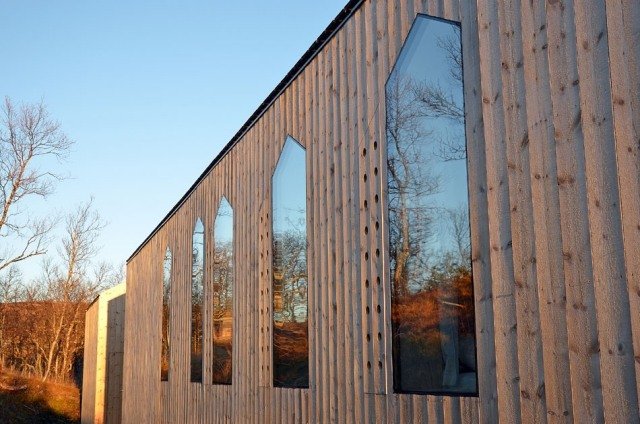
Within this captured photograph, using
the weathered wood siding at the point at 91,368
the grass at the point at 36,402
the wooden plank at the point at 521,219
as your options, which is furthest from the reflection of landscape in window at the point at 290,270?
the grass at the point at 36,402

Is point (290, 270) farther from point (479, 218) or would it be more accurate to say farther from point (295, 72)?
point (479, 218)

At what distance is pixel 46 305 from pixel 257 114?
94.4 ft

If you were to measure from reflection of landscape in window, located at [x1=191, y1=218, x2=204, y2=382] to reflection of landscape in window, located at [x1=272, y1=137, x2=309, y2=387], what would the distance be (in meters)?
3.17

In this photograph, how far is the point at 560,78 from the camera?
3633 millimetres

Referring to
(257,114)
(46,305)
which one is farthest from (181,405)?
(46,305)

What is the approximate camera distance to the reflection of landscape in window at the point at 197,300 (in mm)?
10312

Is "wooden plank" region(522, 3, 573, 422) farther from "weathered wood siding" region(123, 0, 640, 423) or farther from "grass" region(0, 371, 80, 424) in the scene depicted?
"grass" region(0, 371, 80, 424)

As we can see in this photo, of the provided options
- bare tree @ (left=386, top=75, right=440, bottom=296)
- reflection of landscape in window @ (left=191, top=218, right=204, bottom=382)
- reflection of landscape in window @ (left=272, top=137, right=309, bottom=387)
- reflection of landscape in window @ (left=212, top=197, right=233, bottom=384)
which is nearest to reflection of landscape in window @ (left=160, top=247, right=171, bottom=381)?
reflection of landscape in window @ (left=191, top=218, right=204, bottom=382)

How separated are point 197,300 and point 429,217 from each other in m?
6.30

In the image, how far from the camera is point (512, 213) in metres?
3.87

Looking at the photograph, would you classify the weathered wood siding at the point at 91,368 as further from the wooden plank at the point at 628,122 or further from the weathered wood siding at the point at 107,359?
the wooden plank at the point at 628,122

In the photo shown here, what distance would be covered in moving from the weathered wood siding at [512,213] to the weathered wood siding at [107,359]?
14584 mm

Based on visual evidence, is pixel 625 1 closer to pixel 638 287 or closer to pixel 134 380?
pixel 638 287

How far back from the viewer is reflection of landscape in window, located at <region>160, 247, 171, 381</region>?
491 inches
